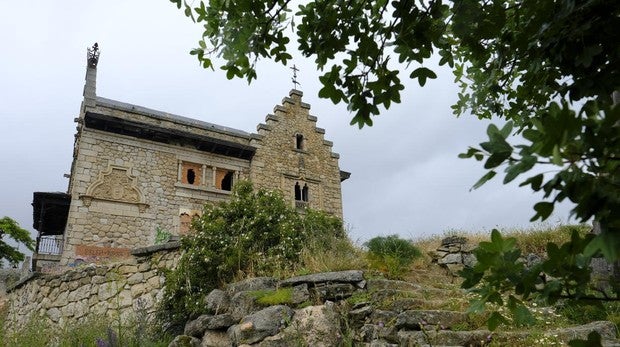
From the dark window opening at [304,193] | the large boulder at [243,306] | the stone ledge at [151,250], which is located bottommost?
the large boulder at [243,306]

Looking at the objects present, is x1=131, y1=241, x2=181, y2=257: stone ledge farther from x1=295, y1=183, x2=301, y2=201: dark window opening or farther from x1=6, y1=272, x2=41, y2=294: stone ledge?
x1=295, y1=183, x2=301, y2=201: dark window opening

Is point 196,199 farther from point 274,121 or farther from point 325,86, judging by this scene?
point 325,86

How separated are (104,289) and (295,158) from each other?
35.6 feet

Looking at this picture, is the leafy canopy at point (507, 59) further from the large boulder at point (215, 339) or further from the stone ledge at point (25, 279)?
the stone ledge at point (25, 279)

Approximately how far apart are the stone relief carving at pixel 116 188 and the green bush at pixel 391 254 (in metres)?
10.0

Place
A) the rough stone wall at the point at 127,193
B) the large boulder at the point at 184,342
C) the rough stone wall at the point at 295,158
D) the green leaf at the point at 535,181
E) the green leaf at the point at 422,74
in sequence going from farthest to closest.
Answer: the rough stone wall at the point at 295,158
the rough stone wall at the point at 127,193
the large boulder at the point at 184,342
the green leaf at the point at 422,74
the green leaf at the point at 535,181

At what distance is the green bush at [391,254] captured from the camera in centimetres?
707

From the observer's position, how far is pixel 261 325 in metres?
5.65

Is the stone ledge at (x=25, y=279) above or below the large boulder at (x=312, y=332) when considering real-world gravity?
above

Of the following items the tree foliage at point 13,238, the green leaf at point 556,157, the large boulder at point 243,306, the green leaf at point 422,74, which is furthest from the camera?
the tree foliage at point 13,238

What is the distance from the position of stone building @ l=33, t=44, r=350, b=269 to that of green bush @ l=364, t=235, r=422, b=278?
5.94 meters

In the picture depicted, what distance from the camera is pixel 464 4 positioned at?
Answer: 2115mm

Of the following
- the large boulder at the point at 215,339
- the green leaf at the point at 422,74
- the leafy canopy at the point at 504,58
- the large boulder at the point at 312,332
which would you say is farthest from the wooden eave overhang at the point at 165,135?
the green leaf at the point at 422,74

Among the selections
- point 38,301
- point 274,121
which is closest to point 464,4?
point 38,301
